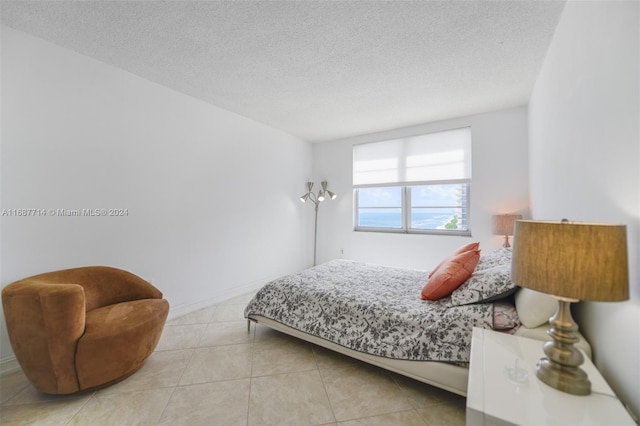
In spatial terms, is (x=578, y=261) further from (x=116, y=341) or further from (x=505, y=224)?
(x=505, y=224)

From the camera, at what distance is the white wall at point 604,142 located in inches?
36.1

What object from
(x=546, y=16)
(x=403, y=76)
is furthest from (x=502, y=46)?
(x=403, y=76)

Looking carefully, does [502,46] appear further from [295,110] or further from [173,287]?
[173,287]

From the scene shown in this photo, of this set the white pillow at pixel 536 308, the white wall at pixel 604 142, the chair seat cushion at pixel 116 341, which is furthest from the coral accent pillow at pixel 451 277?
the chair seat cushion at pixel 116 341

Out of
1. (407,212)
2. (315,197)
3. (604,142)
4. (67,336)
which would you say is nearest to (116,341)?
(67,336)

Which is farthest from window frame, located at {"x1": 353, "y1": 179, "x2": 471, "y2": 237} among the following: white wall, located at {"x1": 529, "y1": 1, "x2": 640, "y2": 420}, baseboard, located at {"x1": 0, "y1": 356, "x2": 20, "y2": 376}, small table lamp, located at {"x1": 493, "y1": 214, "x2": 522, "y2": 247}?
baseboard, located at {"x1": 0, "y1": 356, "x2": 20, "y2": 376}

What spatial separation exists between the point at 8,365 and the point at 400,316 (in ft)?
9.66

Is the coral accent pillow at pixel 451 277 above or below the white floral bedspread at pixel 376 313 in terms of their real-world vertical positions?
above

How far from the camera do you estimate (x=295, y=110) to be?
3400 mm

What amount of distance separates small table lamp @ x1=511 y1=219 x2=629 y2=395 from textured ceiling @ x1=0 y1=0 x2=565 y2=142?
1.66 m

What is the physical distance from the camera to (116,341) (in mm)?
1697

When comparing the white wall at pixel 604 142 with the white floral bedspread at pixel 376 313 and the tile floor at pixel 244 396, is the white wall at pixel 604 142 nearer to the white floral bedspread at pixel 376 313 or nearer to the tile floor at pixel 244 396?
the white floral bedspread at pixel 376 313

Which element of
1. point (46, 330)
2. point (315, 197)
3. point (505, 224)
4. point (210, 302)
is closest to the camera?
point (46, 330)

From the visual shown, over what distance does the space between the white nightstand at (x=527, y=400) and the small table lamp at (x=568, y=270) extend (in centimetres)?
5
